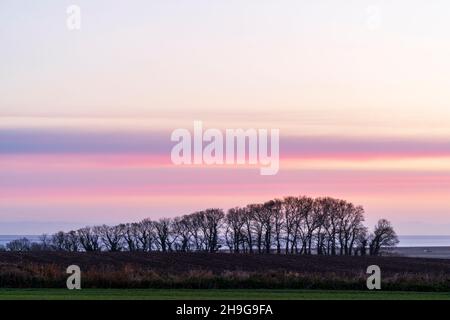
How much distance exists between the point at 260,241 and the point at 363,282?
3759cm

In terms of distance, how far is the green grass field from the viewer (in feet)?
109

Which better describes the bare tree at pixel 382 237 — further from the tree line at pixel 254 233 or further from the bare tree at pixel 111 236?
the bare tree at pixel 111 236

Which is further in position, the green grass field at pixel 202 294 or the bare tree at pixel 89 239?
the bare tree at pixel 89 239

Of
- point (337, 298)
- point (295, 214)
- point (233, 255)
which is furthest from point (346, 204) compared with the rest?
point (337, 298)

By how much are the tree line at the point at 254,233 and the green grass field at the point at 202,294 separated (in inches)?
1407

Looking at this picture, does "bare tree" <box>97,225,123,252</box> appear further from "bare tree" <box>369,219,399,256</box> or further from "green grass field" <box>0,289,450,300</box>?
"green grass field" <box>0,289,450,300</box>

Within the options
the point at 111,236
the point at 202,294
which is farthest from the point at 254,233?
the point at 202,294

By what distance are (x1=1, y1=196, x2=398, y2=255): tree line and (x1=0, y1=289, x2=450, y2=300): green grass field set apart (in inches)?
1407

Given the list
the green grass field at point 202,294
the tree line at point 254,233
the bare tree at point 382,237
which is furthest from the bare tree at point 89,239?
the green grass field at point 202,294

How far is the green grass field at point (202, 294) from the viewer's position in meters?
33.3

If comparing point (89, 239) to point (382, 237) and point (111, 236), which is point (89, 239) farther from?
point (382, 237)

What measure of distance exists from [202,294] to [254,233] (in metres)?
44.3

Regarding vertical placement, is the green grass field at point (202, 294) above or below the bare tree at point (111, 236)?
below

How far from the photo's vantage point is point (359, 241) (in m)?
84.6
